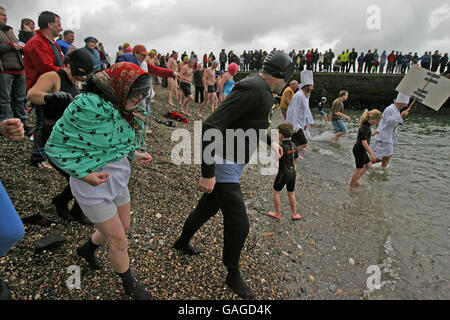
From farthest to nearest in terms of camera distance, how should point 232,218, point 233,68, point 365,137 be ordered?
point 233,68 < point 365,137 < point 232,218

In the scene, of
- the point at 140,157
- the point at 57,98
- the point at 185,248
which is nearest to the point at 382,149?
the point at 185,248

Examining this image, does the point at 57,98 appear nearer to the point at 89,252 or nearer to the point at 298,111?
the point at 89,252

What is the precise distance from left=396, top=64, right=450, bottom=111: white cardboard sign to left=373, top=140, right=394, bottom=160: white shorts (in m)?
1.63

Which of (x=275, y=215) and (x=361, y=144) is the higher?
(x=361, y=144)

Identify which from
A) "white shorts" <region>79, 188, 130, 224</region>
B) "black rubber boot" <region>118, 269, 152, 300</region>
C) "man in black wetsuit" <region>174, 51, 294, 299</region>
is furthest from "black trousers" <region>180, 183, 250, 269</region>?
"white shorts" <region>79, 188, 130, 224</region>

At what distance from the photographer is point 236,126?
2324 millimetres

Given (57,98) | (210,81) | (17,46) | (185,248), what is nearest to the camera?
(57,98)

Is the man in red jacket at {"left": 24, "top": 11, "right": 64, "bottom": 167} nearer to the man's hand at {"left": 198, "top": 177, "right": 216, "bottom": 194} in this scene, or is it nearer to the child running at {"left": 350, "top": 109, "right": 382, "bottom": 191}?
the man's hand at {"left": 198, "top": 177, "right": 216, "bottom": 194}

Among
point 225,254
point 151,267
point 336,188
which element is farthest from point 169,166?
point 336,188

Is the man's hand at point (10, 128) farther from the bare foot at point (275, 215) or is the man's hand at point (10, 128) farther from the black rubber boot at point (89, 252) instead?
the bare foot at point (275, 215)

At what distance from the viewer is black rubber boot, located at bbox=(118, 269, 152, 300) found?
2254 mm

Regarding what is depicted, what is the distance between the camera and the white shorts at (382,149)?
22.5ft

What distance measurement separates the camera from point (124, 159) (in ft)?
7.13

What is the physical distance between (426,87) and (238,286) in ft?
27.2
